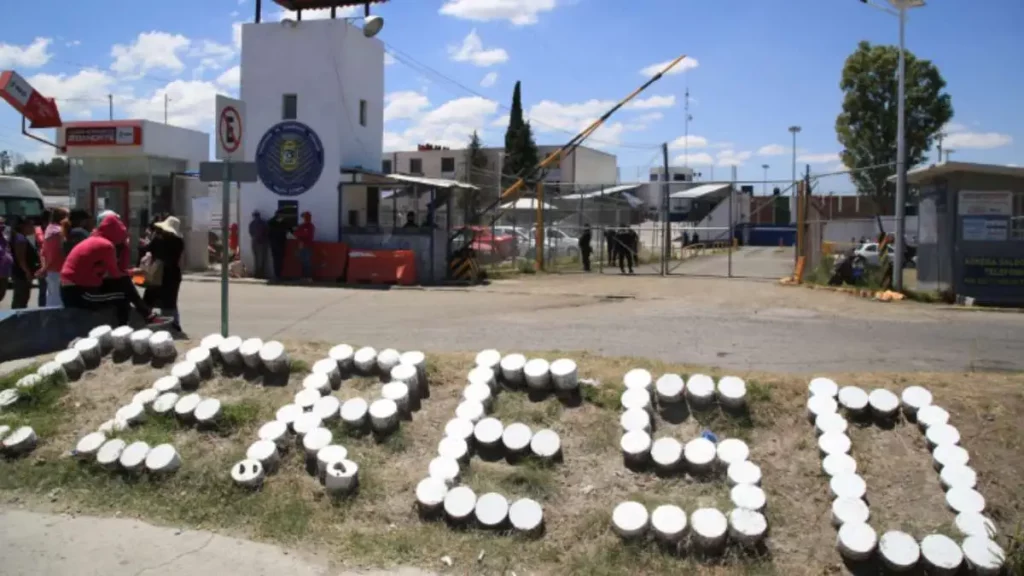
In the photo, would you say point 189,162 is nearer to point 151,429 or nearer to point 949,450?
point 151,429

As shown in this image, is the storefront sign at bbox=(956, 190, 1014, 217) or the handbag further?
the storefront sign at bbox=(956, 190, 1014, 217)

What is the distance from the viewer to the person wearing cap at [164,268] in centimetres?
1016

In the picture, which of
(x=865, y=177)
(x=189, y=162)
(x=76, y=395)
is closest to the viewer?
(x=76, y=395)

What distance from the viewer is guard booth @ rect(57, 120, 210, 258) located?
24.9 m

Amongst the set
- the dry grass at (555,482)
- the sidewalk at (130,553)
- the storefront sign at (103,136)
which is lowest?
the sidewalk at (130,553)

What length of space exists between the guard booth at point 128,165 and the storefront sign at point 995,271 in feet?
70.0

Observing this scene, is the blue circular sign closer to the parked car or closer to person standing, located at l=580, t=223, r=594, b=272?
person standing, located at l=580, t=223, r=594, b=272

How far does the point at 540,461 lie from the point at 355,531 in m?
1.50

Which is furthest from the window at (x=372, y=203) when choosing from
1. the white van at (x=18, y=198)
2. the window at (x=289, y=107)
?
the white van at (x=18, y=198)

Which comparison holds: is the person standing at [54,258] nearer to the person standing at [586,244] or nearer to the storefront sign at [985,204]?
the storefront sign at [985,204]

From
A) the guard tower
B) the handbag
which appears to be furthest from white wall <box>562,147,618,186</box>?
the handbag

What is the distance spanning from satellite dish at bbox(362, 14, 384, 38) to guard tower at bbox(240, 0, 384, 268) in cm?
3

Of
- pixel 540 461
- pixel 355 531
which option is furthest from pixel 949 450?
pixel 355 531

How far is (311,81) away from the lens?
74.7 feet
